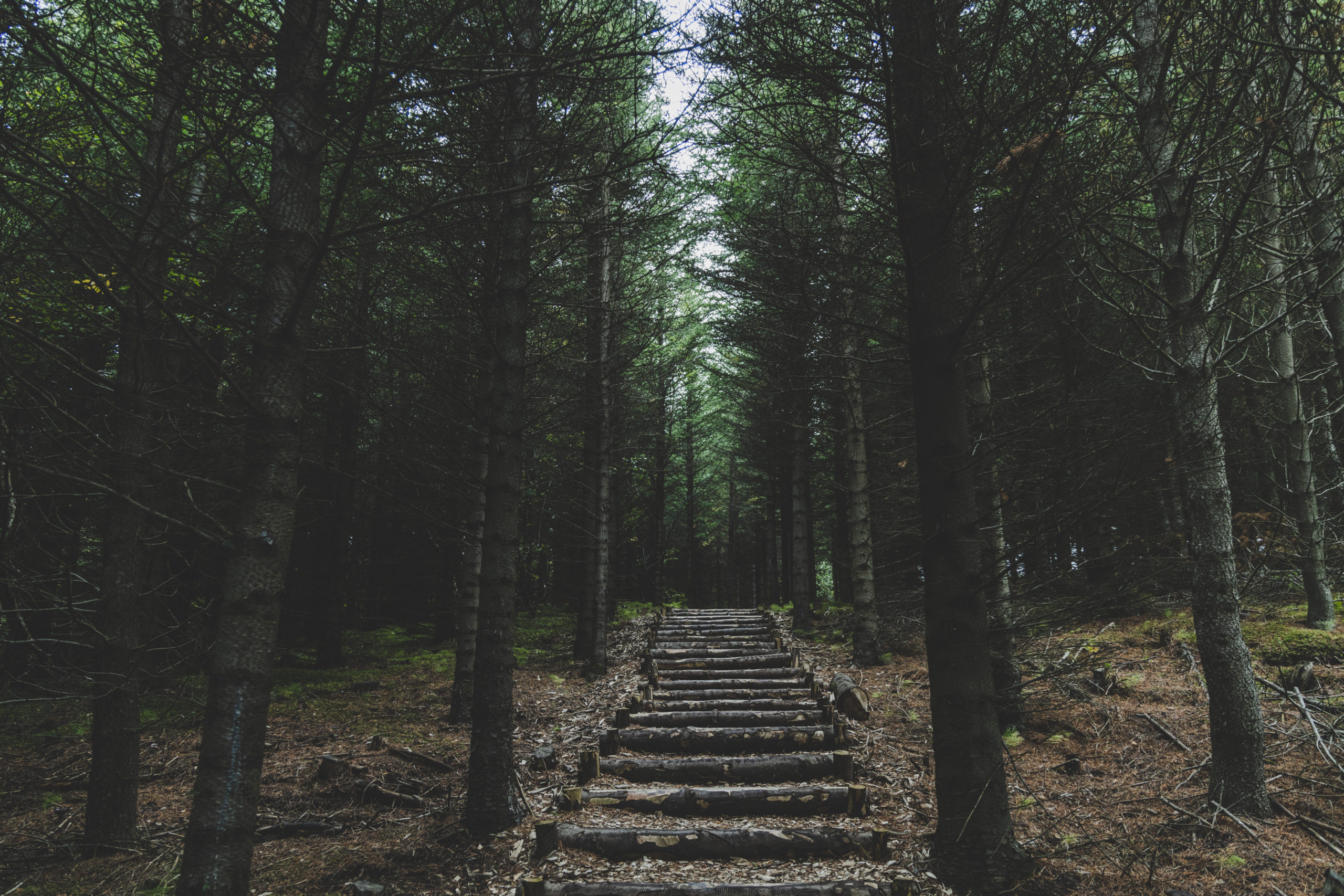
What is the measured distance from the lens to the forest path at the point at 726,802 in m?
4.18

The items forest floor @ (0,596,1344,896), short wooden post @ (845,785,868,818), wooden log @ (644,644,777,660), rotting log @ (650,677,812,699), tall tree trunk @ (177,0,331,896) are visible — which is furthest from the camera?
wooden log @ (644,644,777,660)

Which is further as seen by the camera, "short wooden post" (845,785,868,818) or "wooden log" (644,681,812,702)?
"wooden log" (644,681,812,702)

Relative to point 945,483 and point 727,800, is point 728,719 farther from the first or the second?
point 945,483

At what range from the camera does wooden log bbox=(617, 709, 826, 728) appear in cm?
717

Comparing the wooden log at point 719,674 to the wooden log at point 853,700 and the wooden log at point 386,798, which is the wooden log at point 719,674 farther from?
the wooden log at point 386,798

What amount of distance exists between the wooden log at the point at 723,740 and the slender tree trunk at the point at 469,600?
2430mm

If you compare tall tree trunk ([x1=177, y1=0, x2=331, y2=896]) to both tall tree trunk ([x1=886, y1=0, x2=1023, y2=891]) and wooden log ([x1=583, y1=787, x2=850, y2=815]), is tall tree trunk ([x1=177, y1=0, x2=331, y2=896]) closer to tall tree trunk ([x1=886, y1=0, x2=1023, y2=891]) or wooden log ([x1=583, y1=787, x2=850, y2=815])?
tall tree trunk ([x1=886, y1=0, x2=1023, y2=891])

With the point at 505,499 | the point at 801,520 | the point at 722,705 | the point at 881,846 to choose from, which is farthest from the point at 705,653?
the point at 505,499

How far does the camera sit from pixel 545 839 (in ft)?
15.0

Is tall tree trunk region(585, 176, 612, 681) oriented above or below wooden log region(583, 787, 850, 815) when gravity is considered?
above

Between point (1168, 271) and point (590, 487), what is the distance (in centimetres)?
878

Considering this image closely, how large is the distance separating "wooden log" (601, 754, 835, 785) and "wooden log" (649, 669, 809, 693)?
100 inches

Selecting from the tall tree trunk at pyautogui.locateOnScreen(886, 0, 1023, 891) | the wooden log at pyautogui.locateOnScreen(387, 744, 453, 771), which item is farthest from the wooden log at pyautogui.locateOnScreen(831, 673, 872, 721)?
the wooden log at pyautogui.locateOnScreen(387, 744, 453, 771)

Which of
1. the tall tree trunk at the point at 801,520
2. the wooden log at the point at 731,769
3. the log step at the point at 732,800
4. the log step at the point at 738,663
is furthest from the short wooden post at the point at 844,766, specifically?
the tall tree trunk at the point at 801,520
